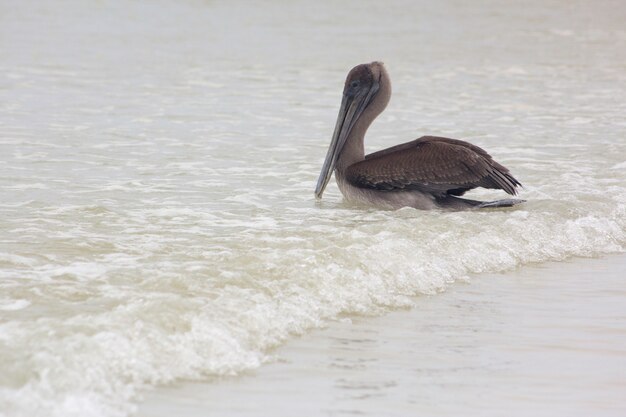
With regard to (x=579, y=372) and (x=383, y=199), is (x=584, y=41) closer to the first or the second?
(x=383, y=199)

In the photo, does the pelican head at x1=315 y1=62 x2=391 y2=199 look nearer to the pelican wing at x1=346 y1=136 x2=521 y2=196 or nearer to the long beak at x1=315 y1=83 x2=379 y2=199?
the long beak at x1=315 y1=83 x2=379 y2=199

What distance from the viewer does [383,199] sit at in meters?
8.02

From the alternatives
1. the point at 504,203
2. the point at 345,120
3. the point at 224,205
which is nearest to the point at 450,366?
the point at 504,203

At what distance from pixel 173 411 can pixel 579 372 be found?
157cm

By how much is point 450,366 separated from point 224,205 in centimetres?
348

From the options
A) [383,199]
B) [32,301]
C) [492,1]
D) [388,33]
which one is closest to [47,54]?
[388,33]

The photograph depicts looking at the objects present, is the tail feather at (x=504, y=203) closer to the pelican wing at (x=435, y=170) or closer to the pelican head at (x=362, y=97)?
the pelican wing at (x=435, y=170)

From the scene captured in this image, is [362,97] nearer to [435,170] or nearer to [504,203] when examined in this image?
[435,170]

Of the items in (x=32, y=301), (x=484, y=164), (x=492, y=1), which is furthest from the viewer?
(x=492, y=1)

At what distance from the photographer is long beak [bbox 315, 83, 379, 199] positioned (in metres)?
8.55

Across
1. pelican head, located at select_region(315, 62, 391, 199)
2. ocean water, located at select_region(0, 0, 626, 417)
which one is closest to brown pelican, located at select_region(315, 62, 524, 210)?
ocean water, located at select_region(0, 0, 626, 417)

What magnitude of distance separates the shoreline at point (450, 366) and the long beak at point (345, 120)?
2.79 meters

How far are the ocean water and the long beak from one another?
0.99ft

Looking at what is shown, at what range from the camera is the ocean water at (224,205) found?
14.7 ft
